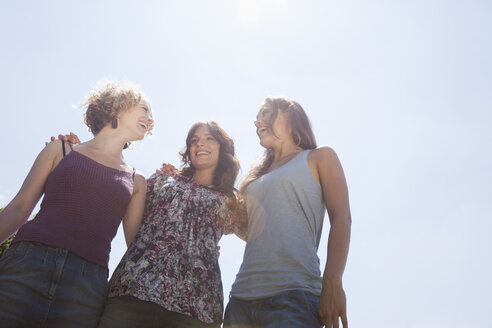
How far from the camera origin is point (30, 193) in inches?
148

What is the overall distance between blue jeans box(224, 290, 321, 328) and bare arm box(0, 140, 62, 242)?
221 cm

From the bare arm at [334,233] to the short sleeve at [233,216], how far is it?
1.21 meters

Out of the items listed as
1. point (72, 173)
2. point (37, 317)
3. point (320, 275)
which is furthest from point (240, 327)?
point (72, 173)

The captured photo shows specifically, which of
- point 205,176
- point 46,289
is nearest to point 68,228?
point 46,289

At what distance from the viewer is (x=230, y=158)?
5504mm

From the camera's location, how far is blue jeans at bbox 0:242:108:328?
3.03 m

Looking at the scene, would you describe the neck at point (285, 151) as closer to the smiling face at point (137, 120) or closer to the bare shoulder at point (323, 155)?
the bare shoulder at point (323, 155)

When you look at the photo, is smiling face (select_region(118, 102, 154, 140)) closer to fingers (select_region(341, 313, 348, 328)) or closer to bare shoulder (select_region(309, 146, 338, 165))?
bare shoulder (select_region(309, 146, 338, 165))

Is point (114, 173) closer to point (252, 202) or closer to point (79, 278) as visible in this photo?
point (79, 278)

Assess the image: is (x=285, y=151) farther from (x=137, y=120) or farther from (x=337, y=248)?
(x=137, y=120)

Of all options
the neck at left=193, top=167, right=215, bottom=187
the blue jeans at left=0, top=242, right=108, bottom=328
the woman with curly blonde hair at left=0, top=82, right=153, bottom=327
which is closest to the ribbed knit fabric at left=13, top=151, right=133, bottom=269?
the woman with curly blonde hair at left=0, top=82, right=153, bottom=327

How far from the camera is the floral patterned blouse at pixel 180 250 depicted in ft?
12.2

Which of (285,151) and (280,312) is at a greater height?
(285,151)

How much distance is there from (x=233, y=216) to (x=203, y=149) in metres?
1.09
